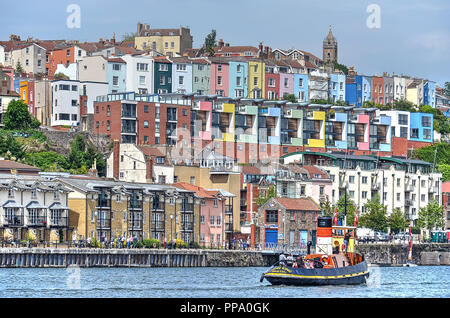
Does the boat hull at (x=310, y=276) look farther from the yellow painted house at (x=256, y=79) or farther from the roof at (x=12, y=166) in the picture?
the yellow painted house at (x=256, y=79)

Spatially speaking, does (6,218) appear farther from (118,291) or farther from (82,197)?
(118,291)

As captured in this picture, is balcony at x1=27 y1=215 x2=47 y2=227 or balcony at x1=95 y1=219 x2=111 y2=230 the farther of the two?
balcony at x1=95 y1=219 x2=111 y2=230

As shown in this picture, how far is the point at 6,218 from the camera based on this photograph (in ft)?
290

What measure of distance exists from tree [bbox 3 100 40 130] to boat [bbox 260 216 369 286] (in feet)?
215

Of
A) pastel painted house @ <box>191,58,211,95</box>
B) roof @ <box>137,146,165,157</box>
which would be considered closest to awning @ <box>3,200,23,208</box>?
roof @ <box>137,146,165,157</box>

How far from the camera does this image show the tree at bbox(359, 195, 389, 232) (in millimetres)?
123125

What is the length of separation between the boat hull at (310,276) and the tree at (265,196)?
50.2m

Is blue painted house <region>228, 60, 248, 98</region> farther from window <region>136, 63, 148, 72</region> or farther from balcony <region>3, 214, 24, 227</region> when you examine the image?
balcony <region>3, 214, 24, 227</region>

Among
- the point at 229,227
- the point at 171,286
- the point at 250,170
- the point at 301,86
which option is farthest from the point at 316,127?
the point at 171,286

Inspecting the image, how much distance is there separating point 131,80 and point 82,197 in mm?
50644

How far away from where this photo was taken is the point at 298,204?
113125 millimetres

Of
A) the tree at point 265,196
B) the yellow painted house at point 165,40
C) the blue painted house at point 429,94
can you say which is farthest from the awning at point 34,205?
the blue painted house at point 429,94

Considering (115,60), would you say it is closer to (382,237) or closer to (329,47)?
(382,237)

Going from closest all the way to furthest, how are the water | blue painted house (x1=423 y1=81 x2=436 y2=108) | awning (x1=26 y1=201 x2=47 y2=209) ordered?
the water
awning (x1=26 y1=201 x2=47 y2=209)
blue painted house (x1=423 y1=81 x2=436 y2=108)
